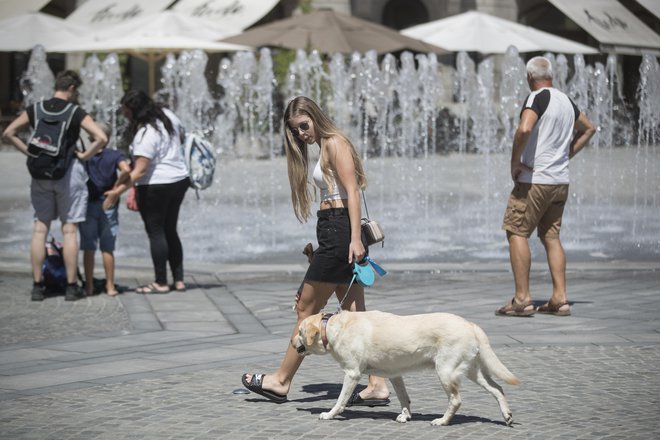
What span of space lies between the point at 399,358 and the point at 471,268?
5477 millimetres

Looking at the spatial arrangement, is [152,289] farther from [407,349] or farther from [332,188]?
[407,349]

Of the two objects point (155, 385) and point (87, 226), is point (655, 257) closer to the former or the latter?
point (87, 226)

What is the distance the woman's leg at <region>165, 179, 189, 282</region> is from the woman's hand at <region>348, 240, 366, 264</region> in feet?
12.6

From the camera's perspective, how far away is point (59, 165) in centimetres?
938

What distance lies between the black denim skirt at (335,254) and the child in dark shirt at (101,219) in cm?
388

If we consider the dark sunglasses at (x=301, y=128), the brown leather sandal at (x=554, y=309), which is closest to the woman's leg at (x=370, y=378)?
the dark sunglasses at (x=301, y=128)

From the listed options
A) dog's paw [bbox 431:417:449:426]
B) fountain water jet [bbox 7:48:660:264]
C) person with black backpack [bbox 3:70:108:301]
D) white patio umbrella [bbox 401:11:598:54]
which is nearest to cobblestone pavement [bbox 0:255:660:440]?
dog's paw [bbox 431:417:449:426]

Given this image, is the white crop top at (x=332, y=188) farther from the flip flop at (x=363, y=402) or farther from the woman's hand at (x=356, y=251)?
the flip flop at (x=363, y=402)

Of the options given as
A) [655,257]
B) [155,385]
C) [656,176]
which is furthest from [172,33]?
[155,385]

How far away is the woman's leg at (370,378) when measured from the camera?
20.6 feet

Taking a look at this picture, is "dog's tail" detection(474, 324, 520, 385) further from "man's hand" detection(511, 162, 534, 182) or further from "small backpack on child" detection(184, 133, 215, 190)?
"small backpack on child" detection(184, 133, 215, 190)

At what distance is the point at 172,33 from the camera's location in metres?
26.0

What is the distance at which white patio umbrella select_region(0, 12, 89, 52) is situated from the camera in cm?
2783

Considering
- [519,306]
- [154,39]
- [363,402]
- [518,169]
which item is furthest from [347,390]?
[154,39]
